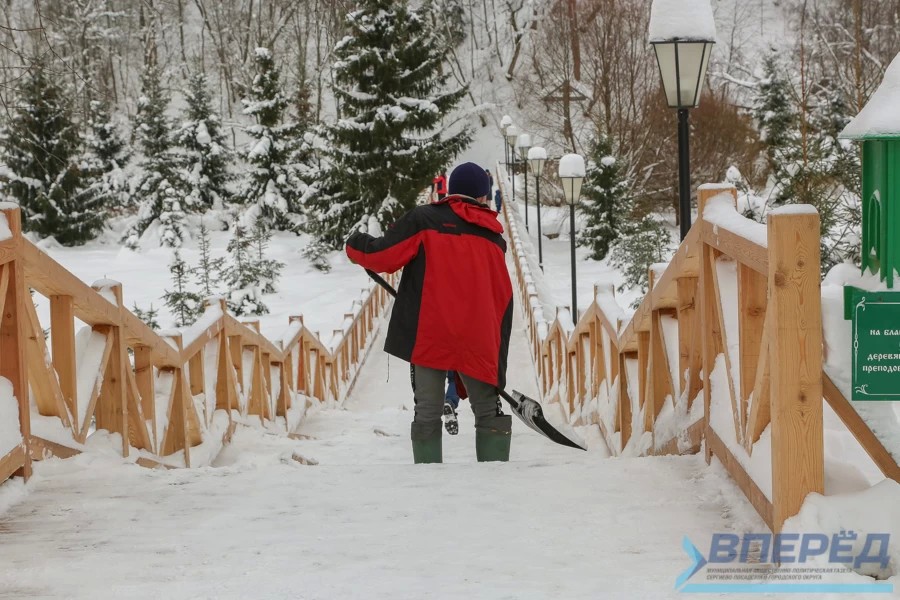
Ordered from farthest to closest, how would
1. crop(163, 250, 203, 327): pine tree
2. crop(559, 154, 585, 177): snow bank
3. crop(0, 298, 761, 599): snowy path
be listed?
1. crop(163, 250, 203, 327): pine tree
2. crop(559, 154, 585, 177): snow bank
3. crop(0, 298, 761, 599): snowy path

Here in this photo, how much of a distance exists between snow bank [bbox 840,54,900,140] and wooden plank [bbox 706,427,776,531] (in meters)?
1.01

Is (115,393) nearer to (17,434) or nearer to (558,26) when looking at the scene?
(17,434)

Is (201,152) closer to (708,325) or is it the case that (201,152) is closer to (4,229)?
(4,229)

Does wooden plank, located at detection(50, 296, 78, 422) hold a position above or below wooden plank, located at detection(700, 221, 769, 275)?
below

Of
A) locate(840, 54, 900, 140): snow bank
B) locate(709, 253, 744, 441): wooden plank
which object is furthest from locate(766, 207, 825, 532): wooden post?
locate(709, 253, 744, 441): wooden plank

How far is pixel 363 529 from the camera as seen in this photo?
3.27m

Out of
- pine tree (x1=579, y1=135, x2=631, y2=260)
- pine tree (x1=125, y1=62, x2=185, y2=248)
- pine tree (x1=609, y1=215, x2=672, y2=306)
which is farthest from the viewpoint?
pine tree (x1=125, y1=62, x2=185, y2=248)

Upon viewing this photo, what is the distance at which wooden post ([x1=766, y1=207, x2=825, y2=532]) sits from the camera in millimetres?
2617

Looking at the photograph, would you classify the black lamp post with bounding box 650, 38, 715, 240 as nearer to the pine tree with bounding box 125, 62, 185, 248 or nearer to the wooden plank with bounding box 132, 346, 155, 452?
the wooden plank with bounding box 132, 346, 155, 452

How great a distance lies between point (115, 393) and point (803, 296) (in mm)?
3272

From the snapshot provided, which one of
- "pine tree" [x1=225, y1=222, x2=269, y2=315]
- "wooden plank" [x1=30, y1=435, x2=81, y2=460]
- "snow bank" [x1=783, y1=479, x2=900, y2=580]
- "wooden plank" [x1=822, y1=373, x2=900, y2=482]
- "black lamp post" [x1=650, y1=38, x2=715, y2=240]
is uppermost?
"black lamp post" [x1=650, y1=38, x2=715, y2=240]

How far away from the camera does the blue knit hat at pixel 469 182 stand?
16.2 ft

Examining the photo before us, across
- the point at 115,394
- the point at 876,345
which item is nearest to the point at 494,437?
the point at 115,394

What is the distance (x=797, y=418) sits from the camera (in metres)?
2.70
